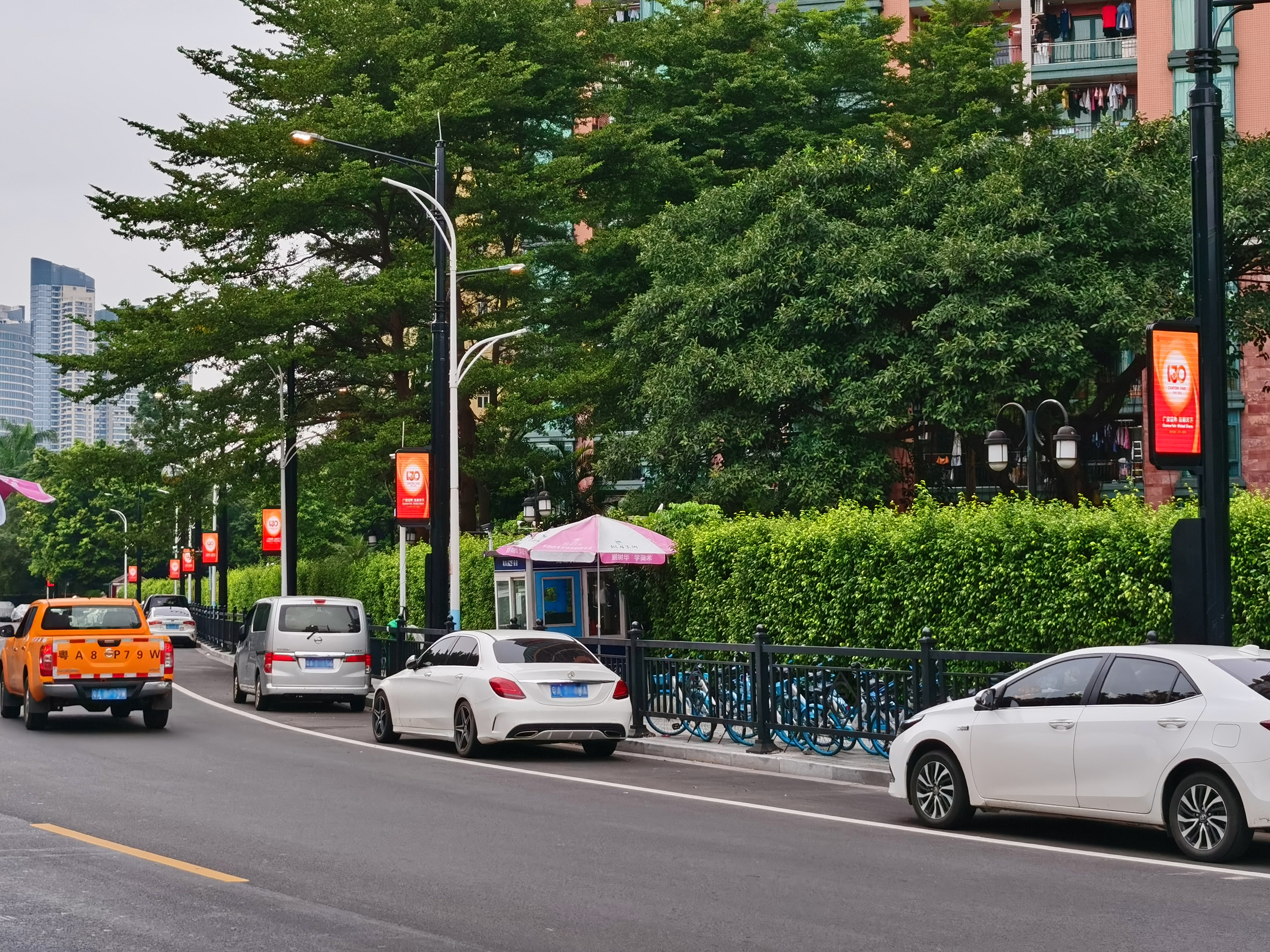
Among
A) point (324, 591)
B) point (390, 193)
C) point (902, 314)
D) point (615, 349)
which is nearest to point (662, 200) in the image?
point (615, 349)

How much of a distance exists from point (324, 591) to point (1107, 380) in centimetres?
2580

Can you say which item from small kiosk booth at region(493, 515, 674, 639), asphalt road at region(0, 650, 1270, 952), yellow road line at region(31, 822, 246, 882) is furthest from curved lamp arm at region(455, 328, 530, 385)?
yellow road line at region(31, 822, 246, 882)

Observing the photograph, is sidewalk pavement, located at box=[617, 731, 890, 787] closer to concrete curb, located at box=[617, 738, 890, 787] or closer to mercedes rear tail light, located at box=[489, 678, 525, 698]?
concrete curb, located at box=[617, 738, 890, 787]

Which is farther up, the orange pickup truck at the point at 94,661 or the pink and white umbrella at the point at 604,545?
the pink and white umbrella at the point at 604,545

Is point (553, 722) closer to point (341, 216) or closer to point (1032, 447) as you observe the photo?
point (1032, 447)

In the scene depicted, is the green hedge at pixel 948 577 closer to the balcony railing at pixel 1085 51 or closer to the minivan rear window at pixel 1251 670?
the minivan rear window at pixel 1251 670

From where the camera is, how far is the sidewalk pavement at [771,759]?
16.0m

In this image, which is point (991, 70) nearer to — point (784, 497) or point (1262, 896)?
point (784, 497)

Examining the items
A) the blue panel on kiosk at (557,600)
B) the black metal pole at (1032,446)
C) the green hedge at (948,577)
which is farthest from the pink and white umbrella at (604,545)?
the black metal pole at (1032,446)

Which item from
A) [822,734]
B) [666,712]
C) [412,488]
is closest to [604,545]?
[666,712]

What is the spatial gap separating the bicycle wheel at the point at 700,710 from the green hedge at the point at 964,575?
2581 mm

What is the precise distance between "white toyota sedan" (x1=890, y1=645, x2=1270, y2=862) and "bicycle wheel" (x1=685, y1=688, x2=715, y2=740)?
6.29 meters

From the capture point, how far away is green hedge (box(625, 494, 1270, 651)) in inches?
651

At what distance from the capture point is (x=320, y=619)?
26.5 meters
